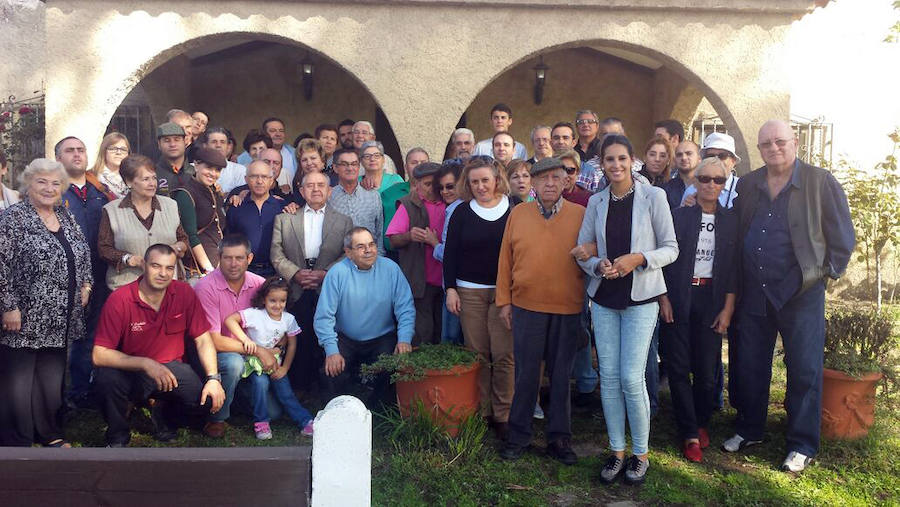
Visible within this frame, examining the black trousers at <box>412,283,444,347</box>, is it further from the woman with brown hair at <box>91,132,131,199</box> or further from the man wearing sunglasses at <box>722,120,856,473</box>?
the woman with brown hair at <box>91,132,131,199</box>

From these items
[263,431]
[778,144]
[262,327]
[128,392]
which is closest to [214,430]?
[263,431]

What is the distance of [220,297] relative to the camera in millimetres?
4668

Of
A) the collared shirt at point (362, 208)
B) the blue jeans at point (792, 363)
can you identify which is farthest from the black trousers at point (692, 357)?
the collared shirt at point (362, 208)

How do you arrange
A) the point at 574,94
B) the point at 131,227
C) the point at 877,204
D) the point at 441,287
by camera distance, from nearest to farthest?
the point at 131,227, the point at 441,287, the point at 877,204, the point at 574,94

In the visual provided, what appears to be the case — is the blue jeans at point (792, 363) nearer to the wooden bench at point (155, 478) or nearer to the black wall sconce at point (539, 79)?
the wooden bench at point (155, 478)

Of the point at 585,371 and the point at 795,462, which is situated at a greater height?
the point at 585,371

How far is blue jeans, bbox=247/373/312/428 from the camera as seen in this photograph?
4.59m

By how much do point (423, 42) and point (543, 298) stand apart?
3768 mm

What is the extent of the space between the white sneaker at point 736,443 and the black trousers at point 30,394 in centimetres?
398

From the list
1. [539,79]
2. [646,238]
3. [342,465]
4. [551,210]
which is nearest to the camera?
[342,465]

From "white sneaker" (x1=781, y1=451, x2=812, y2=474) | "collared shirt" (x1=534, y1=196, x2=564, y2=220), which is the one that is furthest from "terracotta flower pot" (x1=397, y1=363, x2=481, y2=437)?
"white sneaker" (x1=781, y1=451, x2=812, y2=474)

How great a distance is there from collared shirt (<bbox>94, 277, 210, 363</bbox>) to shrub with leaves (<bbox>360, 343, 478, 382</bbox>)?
1120mm

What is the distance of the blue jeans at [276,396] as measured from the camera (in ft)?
15.1

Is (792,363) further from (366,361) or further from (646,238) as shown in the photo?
(366,361)
